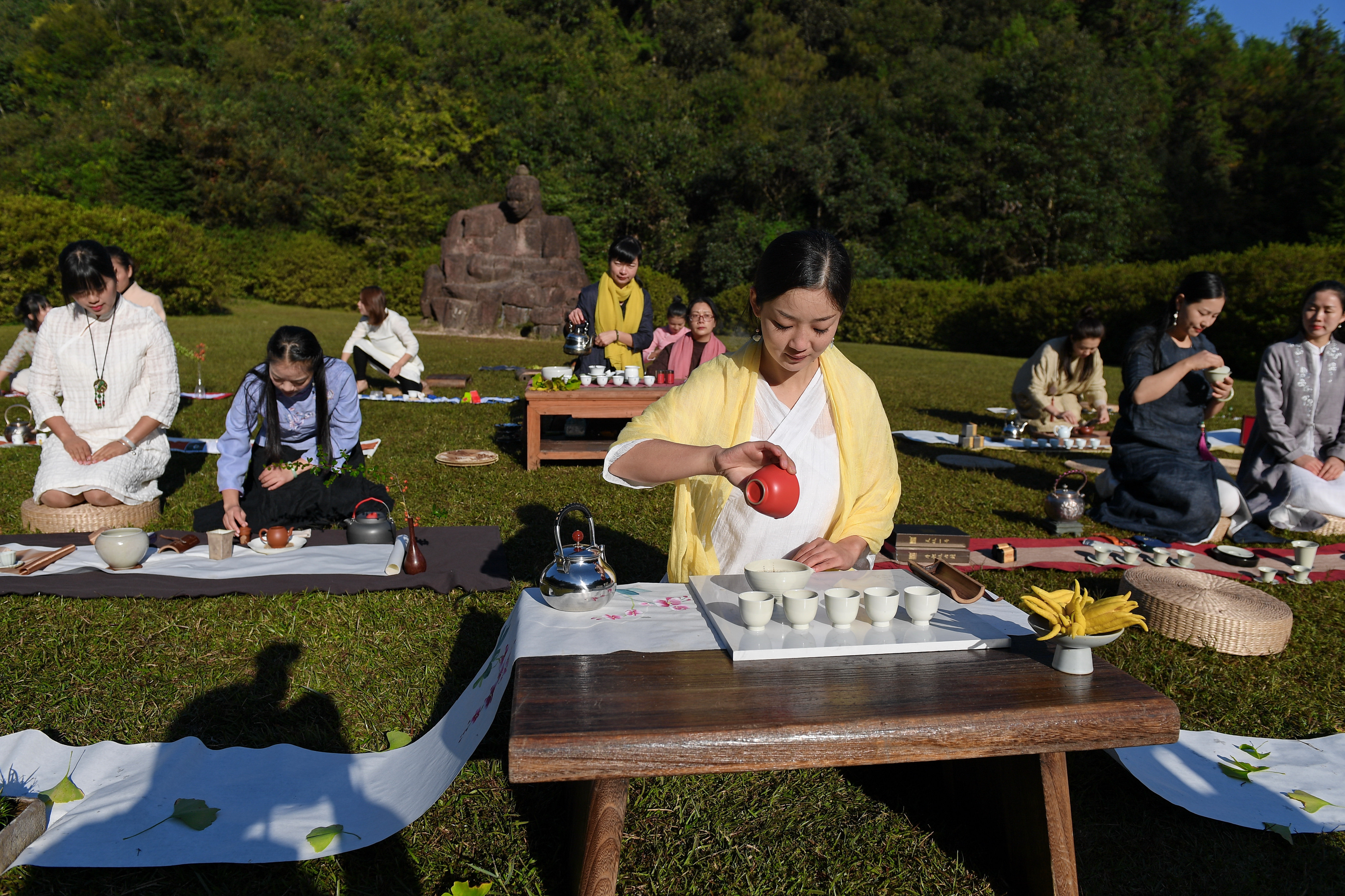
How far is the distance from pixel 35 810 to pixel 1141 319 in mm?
21545

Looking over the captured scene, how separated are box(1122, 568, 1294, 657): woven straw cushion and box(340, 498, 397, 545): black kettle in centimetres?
394

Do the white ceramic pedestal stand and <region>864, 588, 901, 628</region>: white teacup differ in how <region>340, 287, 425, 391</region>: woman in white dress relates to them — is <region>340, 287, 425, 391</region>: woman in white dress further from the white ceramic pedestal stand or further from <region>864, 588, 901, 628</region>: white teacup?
the white ceramic pedestal stand

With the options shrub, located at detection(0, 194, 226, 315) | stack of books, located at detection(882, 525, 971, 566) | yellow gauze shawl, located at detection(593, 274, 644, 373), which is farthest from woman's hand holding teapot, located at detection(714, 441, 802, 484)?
shrub, located at detection(0, 194, 226, 315)

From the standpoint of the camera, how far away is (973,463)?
7566 mm

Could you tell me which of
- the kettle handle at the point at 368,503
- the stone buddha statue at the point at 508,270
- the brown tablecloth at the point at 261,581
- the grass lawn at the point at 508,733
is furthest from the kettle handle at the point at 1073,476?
the stone buddha statue at the point at 508,270

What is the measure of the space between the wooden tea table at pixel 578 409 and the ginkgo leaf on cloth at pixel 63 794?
4.63m

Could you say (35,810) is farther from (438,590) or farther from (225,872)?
(438,590)

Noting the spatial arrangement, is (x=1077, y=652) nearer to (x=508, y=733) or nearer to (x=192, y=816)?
(x=508, y=733)

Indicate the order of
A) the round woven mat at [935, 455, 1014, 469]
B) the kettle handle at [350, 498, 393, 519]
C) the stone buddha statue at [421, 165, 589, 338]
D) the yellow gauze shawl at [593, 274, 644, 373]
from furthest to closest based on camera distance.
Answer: the stone buddha statue at [421, 165, 589, 338]
the yellow gauze shawl at [593, 274, 644, 373]
the round woven mat at [935, 455, 1014, 469]
the kettle handle at [350, 498, 393, 519]

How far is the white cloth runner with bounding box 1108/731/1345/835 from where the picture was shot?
2520 mm

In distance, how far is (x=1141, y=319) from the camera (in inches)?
755

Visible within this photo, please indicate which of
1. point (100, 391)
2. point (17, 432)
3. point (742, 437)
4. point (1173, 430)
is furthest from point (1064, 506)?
point (17, 432)

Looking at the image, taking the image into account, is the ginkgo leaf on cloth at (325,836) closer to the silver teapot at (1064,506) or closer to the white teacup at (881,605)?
the white teacup at (881,605)

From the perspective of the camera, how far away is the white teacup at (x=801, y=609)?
210 centimetres
